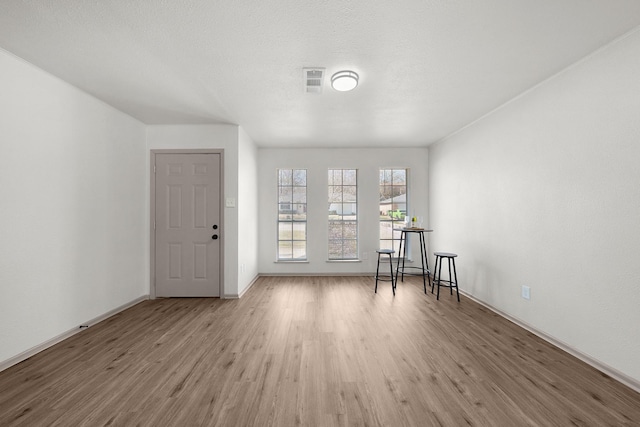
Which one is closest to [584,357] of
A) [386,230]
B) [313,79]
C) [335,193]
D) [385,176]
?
[313,79]

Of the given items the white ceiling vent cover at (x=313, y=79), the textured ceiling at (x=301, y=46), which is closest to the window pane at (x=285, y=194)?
the textured ceiling at (x=301, y=46)

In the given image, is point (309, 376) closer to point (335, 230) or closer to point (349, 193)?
point (335, 230)

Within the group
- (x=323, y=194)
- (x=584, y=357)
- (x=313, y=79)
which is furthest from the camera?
(x=323, y=194)

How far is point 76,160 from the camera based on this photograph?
3070 millimetres

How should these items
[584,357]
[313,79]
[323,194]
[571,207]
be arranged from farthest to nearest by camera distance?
[323,194], [313,79], [571,207], [584,357]

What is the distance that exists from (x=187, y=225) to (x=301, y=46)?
3110 mm

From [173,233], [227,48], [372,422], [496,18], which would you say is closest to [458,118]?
[496,18]

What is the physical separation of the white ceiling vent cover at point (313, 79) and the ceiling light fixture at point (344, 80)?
0.42ft

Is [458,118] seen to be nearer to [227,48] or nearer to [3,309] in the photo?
[227,48]

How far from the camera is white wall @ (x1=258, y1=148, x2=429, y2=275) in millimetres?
5805

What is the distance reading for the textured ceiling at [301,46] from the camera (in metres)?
1.87

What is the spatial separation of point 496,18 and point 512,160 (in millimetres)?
1932

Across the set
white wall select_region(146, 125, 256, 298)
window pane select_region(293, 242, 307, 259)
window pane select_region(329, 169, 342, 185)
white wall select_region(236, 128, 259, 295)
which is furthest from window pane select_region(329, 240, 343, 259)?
white wall select_region(146, 125, 256, 298)

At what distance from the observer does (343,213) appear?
5.96 m
